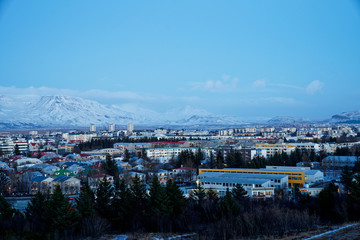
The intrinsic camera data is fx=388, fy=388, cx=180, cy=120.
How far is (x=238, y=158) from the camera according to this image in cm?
1783

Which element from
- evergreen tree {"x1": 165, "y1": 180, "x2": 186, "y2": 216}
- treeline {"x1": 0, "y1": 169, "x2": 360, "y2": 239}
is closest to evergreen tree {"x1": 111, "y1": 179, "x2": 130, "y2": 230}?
treeline {"x1": 0, "y1": 169, "x2": 360, "y2": 239}

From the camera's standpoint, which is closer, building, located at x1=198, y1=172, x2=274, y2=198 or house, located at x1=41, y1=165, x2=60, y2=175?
building, located at x1=198, y1=172, x2=274, y2=198

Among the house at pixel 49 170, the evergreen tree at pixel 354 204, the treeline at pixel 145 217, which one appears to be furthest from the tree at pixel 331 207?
the house at pixel 49 170

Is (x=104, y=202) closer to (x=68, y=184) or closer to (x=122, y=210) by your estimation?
(x=122, y=210)

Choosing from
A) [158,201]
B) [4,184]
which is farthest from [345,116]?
[158,201]

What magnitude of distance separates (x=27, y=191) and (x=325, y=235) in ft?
34.9

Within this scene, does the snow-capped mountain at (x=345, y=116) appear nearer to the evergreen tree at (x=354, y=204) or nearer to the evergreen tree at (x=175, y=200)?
the evergreen tree at (x=354, y=204)

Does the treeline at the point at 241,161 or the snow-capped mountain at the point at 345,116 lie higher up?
the snow-capped mountain at the point at 345,116

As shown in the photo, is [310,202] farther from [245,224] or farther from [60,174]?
[60,174]

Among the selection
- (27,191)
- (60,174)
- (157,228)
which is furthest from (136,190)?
(60,174)

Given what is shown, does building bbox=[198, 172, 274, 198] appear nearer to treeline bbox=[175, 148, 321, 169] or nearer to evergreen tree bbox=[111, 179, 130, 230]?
evergreen tree bbox=[111, 179, 130, 230]

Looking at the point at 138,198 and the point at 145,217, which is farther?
the point at 138,198

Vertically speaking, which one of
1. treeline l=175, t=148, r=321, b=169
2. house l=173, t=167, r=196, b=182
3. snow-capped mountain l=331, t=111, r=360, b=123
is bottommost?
house l=173, t=167, r=196, b=182

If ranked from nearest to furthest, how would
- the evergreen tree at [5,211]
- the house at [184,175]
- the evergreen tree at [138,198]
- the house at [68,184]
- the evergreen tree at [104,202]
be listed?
the evergreen tree at [5,211], the evergreen tree at [104,202], the evergreen tree at [138,198], the house at [68,184], the house at [184,175]
